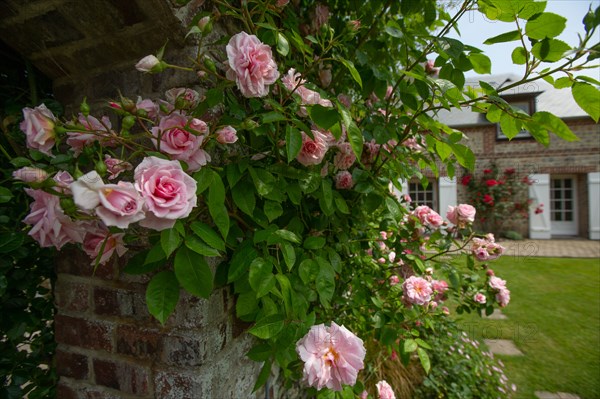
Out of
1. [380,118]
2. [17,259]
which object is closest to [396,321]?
[380,118]

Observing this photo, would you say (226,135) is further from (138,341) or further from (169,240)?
(138,341)

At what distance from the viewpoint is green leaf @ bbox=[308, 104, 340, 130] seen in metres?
0.78

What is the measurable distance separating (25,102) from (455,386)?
2.83 m

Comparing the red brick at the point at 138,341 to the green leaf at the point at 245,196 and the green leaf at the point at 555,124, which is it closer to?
the green leaf at the point at 245,196

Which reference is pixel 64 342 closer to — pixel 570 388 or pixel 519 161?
pixel 570 388

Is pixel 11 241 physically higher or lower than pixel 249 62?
lower

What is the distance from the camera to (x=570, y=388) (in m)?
2.37

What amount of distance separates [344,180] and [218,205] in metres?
0.68

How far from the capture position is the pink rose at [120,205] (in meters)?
0.45

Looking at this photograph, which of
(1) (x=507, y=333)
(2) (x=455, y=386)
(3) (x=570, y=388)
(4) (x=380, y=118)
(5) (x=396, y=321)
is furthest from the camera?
(1) (x=507, y=333)

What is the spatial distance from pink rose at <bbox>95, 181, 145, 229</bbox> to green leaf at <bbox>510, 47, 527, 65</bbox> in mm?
1008

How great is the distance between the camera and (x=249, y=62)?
0.66m

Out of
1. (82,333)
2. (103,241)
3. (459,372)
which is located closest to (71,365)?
(82,333)

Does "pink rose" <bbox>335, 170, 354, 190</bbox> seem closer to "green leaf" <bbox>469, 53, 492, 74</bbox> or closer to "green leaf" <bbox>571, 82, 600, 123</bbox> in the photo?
"green leaf" <bbox>469, 53, 492, 74</bbox>
